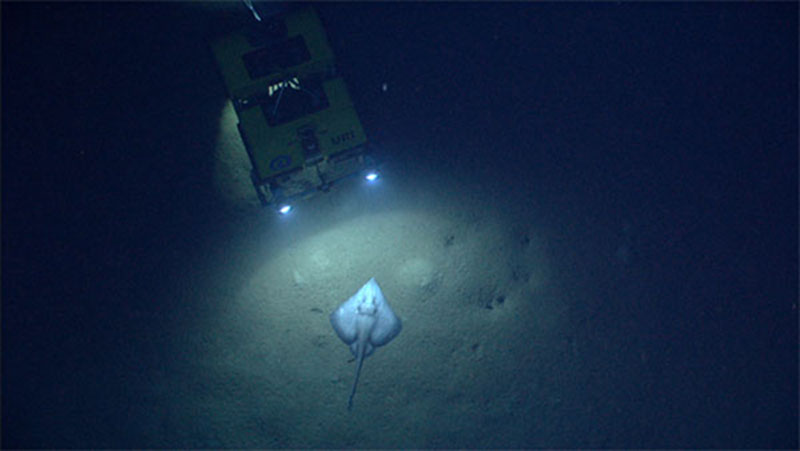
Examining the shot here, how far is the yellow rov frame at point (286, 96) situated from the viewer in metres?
4.57

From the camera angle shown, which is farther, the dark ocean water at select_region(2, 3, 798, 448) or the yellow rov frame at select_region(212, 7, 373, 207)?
the dark ocean water at select_region(2, 3, 798, 448)

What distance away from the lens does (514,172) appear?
547cm

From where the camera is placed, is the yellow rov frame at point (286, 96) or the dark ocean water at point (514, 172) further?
the dark ocean water at point (514, 172)

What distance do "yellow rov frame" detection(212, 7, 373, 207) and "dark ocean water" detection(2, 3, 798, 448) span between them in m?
0.95

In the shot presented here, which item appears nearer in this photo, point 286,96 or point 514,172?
point 286,96

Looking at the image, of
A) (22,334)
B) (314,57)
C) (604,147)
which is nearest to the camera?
(314,57)

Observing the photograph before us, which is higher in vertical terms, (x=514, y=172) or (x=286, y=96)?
(x=286, y=96)

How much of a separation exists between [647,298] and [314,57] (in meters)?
4.72

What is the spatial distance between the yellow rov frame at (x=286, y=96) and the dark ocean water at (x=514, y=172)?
95 centimetres

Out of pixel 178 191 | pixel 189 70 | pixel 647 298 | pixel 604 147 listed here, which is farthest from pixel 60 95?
pixel 647 298

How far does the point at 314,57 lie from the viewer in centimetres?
462

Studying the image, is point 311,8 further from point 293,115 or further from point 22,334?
point 22,334

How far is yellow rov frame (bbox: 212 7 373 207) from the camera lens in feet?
15.0

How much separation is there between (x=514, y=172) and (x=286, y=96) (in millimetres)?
2833
